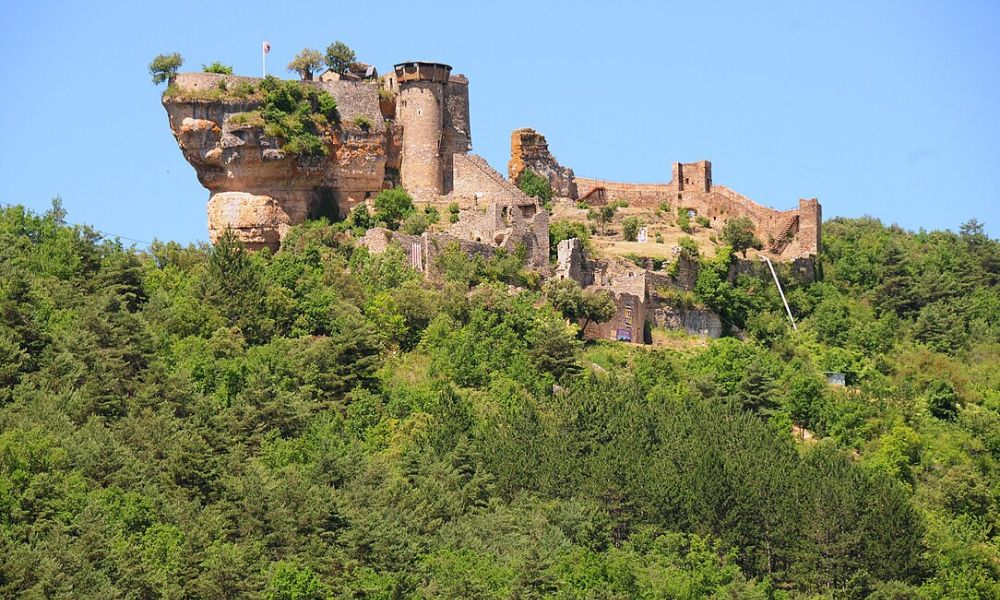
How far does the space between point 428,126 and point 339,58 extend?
13.2 ft

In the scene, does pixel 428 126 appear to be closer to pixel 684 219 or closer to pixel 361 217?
pixel 361 217

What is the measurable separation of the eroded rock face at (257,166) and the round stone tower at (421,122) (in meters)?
1.00

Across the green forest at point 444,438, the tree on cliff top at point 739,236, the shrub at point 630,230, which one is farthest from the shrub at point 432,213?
the tree on cliff top at point 739,236

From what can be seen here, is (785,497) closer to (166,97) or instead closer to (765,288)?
(765,288)

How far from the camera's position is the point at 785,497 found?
53.2 m

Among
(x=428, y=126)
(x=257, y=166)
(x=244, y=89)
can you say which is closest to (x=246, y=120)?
(x=244, y=89)

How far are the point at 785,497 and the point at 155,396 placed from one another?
48.3 feet

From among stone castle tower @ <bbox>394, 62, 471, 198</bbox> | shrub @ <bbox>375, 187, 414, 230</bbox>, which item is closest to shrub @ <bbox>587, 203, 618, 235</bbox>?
stone castle tower @ <bbox>394, 62, 471, 198</bbox>

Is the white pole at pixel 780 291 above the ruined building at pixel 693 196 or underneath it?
underneath

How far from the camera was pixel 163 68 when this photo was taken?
68250 millimetres

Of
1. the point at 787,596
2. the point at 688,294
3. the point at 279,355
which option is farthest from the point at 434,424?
the point at 688,294

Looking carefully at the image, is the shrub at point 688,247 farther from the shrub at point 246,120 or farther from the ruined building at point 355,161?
the shrub at point 246,120

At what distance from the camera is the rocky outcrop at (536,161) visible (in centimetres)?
7475

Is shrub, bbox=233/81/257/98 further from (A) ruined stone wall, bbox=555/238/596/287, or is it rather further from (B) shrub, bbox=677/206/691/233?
(B) shrub, bbox=677/206/691/233
